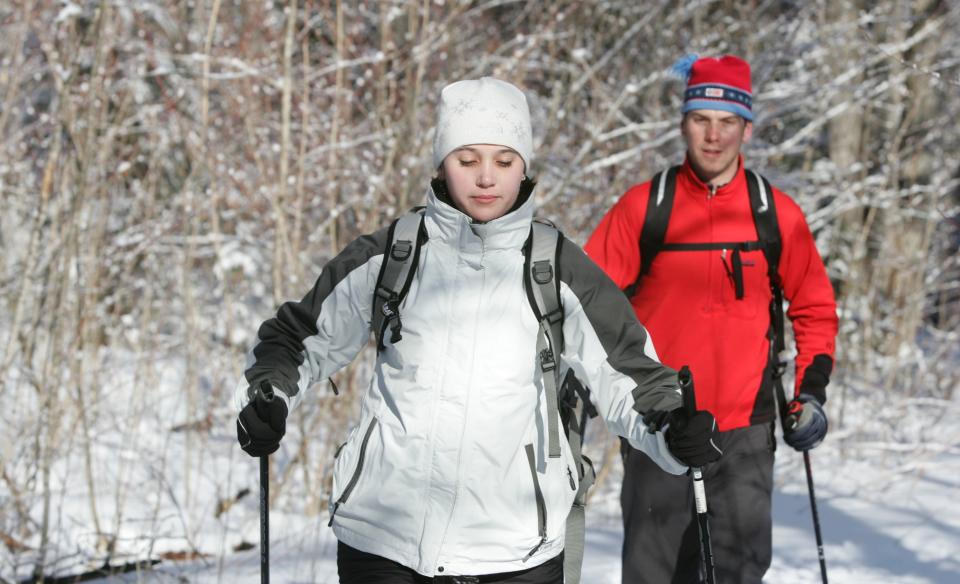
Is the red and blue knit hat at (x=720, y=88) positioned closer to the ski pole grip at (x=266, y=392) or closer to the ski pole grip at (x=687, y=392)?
the ski pole grip at (x=687, y=392)

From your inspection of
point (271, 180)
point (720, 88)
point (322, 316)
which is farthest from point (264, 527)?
point (271, 180)

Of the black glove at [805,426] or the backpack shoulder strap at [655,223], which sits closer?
the black glove at [805,426]

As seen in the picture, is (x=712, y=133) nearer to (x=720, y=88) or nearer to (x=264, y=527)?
(x=720, y=88)

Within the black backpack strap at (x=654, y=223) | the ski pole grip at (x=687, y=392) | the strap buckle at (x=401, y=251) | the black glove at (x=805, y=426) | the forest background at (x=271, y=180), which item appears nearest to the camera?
the ski pole grip at (x=687, y=392)

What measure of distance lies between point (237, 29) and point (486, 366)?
245 inches

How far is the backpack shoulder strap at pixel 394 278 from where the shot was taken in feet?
7.70

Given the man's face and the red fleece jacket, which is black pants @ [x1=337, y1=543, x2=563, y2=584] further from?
the man's face

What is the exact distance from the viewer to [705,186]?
11.0 feet

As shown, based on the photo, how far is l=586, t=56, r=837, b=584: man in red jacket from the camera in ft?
10.6

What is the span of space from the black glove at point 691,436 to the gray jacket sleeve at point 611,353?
0.07 meters

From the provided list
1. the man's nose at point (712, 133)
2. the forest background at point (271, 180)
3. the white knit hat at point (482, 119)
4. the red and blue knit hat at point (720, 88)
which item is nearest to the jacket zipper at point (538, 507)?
the white knit hat at point (482, 119)

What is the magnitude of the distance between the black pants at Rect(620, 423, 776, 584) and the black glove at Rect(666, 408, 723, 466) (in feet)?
3.45

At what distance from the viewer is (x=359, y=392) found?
6.98 metres

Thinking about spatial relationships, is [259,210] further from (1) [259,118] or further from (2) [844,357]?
(2) [844,357]
